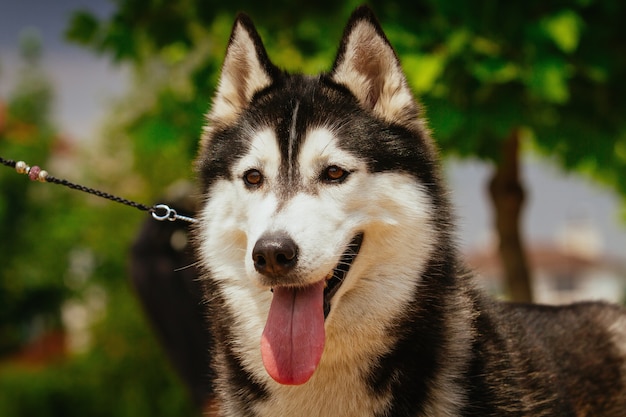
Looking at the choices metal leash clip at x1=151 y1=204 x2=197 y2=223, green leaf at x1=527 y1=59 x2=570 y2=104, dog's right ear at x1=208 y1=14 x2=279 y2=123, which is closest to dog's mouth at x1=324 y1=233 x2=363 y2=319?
dog's right ear at x1=208 y1=14 x2=279 y2=123

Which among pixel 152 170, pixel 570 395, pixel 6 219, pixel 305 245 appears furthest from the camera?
pixel 6 219

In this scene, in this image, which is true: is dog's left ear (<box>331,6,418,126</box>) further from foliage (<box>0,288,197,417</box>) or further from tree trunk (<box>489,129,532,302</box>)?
foliage (<box>0,288,197,417</box>)

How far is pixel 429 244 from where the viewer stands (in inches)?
132

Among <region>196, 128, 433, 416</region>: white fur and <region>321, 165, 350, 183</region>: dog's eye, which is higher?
<region>321, 165, 350, 183</region>: dog's eye

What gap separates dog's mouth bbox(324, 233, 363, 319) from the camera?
3.21m

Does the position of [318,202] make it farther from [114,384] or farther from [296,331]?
[114,384]

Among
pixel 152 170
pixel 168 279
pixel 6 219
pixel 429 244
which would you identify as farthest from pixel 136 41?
pixel 6 219

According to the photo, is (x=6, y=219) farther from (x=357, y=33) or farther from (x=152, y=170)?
(x=357, y=33)

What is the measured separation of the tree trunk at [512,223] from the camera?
8.78 meters

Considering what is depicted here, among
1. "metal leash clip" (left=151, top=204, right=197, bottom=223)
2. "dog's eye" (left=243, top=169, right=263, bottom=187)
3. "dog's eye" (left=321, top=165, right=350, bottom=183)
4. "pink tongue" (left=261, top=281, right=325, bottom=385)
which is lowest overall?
"pink tongue" (left=261, top=281, right=325, bottom=385)

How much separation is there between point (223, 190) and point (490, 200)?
19.9ft

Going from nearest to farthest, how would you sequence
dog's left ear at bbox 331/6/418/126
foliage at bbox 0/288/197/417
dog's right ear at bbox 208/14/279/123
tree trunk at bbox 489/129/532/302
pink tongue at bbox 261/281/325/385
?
pink tongue at bbox 261/281/325/385, dog's left ear at bbox 331/6/418/126, dog's right ear at bbox 208/14/279/123, tree trunk at bbox 489/129/532/302, foliage at bbox 0/288/197/417

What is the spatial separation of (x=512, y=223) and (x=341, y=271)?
5.94 meters

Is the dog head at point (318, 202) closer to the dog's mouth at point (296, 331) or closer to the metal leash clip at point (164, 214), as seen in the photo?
the dog's mouth at point (296, 331)
